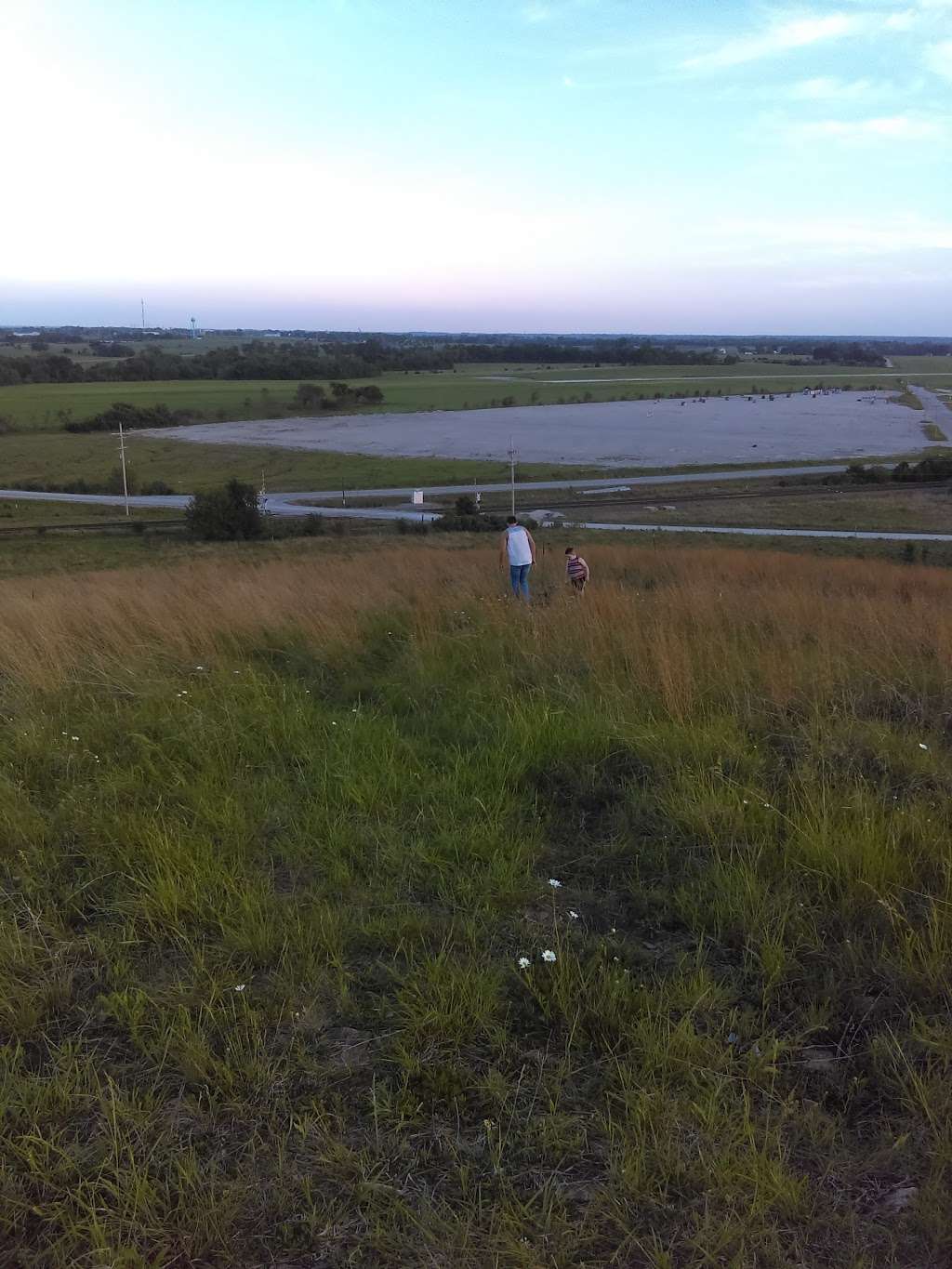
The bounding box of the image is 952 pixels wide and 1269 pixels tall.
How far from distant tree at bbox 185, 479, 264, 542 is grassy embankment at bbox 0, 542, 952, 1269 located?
41.7 m

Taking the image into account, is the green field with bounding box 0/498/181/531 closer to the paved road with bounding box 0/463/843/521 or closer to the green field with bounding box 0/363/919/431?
the paved road with bounding box 0/463/843/521

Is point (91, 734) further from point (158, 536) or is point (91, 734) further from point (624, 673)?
point (158, 536)

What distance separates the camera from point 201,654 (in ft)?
19.7

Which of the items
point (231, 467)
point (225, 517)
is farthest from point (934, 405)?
point (225, 517)

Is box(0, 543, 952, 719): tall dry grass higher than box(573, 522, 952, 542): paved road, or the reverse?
box(0, 543, 952, 719): tall dry grass

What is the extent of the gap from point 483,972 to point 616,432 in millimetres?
101310


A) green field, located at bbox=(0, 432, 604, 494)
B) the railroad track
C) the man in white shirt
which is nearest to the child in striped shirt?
the man in white shirt

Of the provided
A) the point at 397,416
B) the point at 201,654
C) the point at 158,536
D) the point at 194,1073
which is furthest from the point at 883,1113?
the point at 397,416

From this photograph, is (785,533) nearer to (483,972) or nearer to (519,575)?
(519,575)

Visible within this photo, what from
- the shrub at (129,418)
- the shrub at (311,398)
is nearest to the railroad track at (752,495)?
the shrub at (129,418)

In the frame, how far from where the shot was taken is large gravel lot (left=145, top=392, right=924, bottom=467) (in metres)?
84.1

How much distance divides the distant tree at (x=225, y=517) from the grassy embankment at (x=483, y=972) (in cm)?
4167

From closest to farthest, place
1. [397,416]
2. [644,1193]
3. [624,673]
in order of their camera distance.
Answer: [644,1193] < [624,673] < [397,416]

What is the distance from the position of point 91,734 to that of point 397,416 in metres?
115
